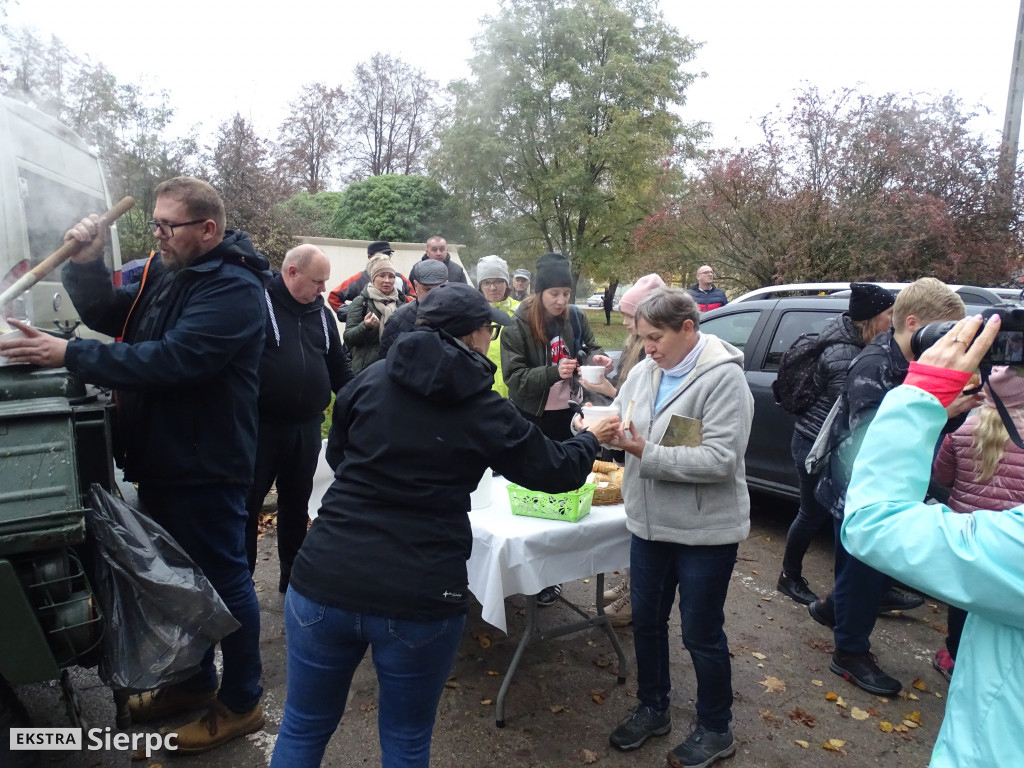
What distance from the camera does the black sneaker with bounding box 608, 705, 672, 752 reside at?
2.84 m

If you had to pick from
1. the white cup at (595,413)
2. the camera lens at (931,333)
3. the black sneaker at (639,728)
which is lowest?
the black sneaker at (639,728)

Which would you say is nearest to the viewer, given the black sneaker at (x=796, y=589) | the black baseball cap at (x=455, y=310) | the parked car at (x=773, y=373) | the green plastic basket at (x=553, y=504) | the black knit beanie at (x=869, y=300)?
the black baseball cap at (x=455, y=310)

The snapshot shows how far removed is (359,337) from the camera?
16.2 ft

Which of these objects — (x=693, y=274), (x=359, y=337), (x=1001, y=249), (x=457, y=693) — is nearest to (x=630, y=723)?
(x=457, y=693)

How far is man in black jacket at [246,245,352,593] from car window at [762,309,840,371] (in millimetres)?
3524

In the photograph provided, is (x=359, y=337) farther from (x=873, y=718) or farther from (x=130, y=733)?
(x=873, y=718)

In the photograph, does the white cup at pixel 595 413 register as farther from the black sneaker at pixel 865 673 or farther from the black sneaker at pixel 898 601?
the black sneaker at pixel 898 601

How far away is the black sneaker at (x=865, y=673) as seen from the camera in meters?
3.31

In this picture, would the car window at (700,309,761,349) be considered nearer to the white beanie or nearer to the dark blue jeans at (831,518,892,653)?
the white beanie

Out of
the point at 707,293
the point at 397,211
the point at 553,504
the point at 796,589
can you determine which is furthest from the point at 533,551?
the point at 397,211

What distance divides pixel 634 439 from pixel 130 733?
7.92ft

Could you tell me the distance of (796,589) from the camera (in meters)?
4.35

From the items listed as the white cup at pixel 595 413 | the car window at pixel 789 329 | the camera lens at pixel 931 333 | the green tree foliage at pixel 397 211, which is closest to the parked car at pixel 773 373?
the car window at pixel 789 329

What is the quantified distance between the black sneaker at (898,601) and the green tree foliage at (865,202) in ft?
26.6
